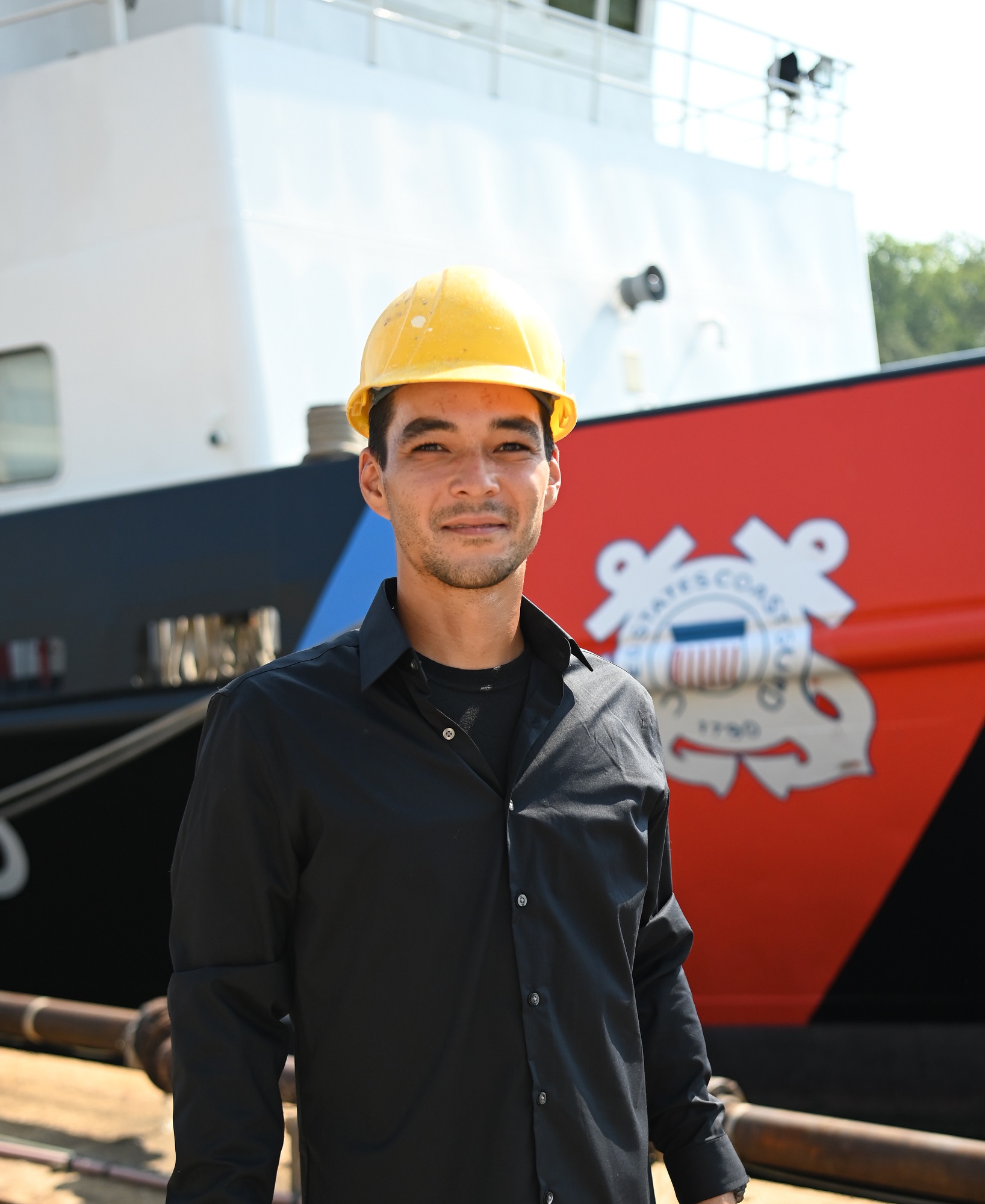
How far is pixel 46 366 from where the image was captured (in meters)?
4.54

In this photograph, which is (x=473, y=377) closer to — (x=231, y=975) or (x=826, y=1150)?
(x=231, y=975)

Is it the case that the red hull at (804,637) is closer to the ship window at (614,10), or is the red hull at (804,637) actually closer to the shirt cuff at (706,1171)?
the shirt cuff at (706,1171)

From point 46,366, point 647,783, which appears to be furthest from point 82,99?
point 647,783

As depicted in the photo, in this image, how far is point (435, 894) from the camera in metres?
1.24

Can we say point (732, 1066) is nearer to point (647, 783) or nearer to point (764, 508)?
point (764, 508)

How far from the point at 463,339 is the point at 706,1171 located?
0.91 m

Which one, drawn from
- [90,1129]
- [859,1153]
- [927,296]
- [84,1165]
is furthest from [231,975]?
[927,296]

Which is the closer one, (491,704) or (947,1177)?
(491,704)

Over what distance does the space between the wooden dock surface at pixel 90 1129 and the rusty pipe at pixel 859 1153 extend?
16 cm

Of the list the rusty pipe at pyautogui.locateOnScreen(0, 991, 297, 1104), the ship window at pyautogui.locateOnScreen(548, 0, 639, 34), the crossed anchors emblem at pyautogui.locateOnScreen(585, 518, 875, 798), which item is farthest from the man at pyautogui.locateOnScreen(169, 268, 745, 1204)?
the ship window at pyautogui.locateOnScreen(548, 0, 639, 34)

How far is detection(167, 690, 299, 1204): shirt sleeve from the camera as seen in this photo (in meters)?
1.17

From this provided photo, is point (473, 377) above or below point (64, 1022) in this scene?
above

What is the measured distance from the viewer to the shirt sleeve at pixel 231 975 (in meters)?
1.17

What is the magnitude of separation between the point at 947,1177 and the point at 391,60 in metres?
4.53
